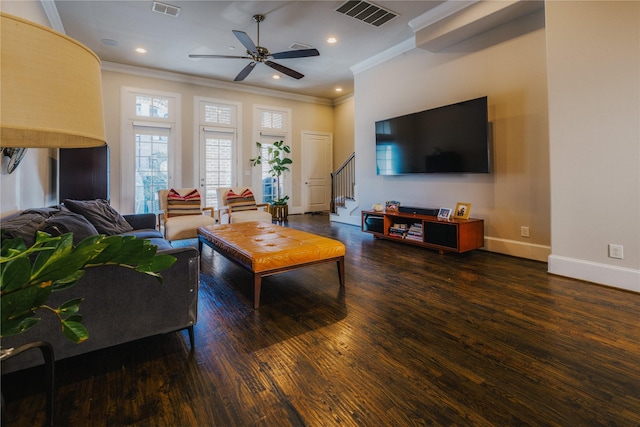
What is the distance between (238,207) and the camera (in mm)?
5320

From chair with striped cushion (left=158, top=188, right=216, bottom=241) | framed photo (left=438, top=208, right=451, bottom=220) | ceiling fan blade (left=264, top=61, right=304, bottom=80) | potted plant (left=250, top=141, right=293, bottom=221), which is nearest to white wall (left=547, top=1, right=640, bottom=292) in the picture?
framed photo (left=438, top=208, right=451, bottom=220)

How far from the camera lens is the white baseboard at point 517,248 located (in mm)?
3635

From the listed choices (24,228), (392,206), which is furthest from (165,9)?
(392,206)

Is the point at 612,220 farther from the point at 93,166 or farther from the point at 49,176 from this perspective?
the point at 49,176

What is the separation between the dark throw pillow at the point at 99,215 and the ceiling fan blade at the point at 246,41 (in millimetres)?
2368

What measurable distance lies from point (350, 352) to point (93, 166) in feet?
15.2

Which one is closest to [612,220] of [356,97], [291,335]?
[291,335]

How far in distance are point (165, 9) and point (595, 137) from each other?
16.4 ft

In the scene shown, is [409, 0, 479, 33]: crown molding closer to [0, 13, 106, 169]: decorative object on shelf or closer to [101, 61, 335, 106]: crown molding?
[101, 61, 335, 106]: crown molding

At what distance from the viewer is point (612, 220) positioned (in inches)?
109

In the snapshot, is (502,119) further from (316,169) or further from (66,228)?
(316,169)

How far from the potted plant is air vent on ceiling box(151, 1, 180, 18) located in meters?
3.44

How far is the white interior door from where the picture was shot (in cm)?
834

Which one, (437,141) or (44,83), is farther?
(437,141)
